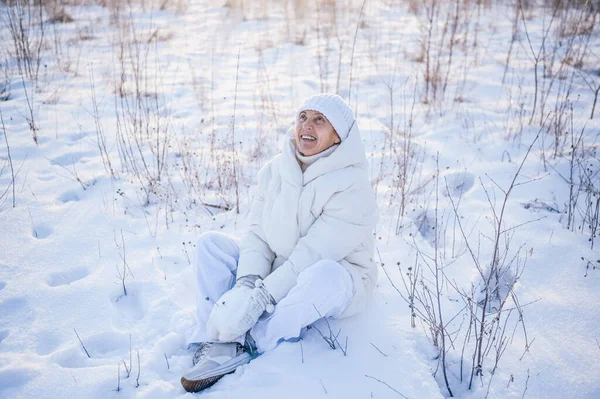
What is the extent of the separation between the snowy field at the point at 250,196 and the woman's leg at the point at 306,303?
10cm

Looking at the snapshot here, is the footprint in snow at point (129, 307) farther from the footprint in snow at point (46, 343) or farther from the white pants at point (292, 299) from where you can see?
the white pants at point (292, 299)

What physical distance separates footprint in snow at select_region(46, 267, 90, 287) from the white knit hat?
1792mm

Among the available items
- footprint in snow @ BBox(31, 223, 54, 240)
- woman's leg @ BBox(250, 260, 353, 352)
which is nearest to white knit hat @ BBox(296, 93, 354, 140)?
woman's leg @ BBox(250, 260, 353, 352)

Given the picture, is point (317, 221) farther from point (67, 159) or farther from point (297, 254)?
point (67, 159)

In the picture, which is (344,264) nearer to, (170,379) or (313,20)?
(170,379)

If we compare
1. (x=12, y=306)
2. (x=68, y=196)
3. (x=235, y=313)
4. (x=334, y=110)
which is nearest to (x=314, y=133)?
(x=334, y=110)

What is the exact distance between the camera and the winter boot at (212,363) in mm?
1865

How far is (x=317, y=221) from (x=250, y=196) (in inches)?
55.4

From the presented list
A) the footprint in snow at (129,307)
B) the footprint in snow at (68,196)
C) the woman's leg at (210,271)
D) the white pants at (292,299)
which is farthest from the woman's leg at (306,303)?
the footprint in snow at (68,196)

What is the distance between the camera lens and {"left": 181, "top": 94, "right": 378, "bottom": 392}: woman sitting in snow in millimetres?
1991

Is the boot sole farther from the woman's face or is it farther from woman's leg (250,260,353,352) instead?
the woman's face

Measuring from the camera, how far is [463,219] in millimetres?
3186

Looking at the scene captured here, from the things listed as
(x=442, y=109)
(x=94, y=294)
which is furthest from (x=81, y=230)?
(x=442, y=109)

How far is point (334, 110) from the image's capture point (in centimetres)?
217
